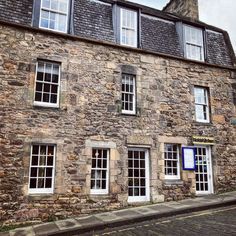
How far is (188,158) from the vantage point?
1119 cm

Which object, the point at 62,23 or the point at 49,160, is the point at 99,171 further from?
the point at 62,23

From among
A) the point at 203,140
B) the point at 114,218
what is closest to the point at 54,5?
the point at 114,218

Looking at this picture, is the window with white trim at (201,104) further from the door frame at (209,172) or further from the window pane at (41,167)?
the window pane at (41,167)

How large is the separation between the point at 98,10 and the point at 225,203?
9.65 meters

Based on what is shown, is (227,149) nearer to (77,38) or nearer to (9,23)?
(77,38)

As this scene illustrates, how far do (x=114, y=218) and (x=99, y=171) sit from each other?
2236mm

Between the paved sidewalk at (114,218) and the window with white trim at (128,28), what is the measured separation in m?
7.13

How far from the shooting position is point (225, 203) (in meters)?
9.45

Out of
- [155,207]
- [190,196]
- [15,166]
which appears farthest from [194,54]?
[15,166]

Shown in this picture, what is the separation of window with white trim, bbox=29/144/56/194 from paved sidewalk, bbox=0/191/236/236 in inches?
51.3

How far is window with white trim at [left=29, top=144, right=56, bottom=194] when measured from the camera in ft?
28.7

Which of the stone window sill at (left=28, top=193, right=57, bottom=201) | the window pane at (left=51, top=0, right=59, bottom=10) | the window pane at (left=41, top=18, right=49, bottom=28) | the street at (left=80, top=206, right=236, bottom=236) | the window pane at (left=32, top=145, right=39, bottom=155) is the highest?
the window pane at (left=51, top=0, right=59, bottom=10)

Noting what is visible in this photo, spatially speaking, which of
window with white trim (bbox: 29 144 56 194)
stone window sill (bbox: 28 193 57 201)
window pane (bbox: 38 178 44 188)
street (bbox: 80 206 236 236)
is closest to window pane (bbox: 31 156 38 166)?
window with white trim (bbox: 29 144 56 194)

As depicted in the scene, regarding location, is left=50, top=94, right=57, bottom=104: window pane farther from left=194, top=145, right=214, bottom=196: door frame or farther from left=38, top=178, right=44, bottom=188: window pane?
left=194, top=145, right=214, bottom=196: door frame
